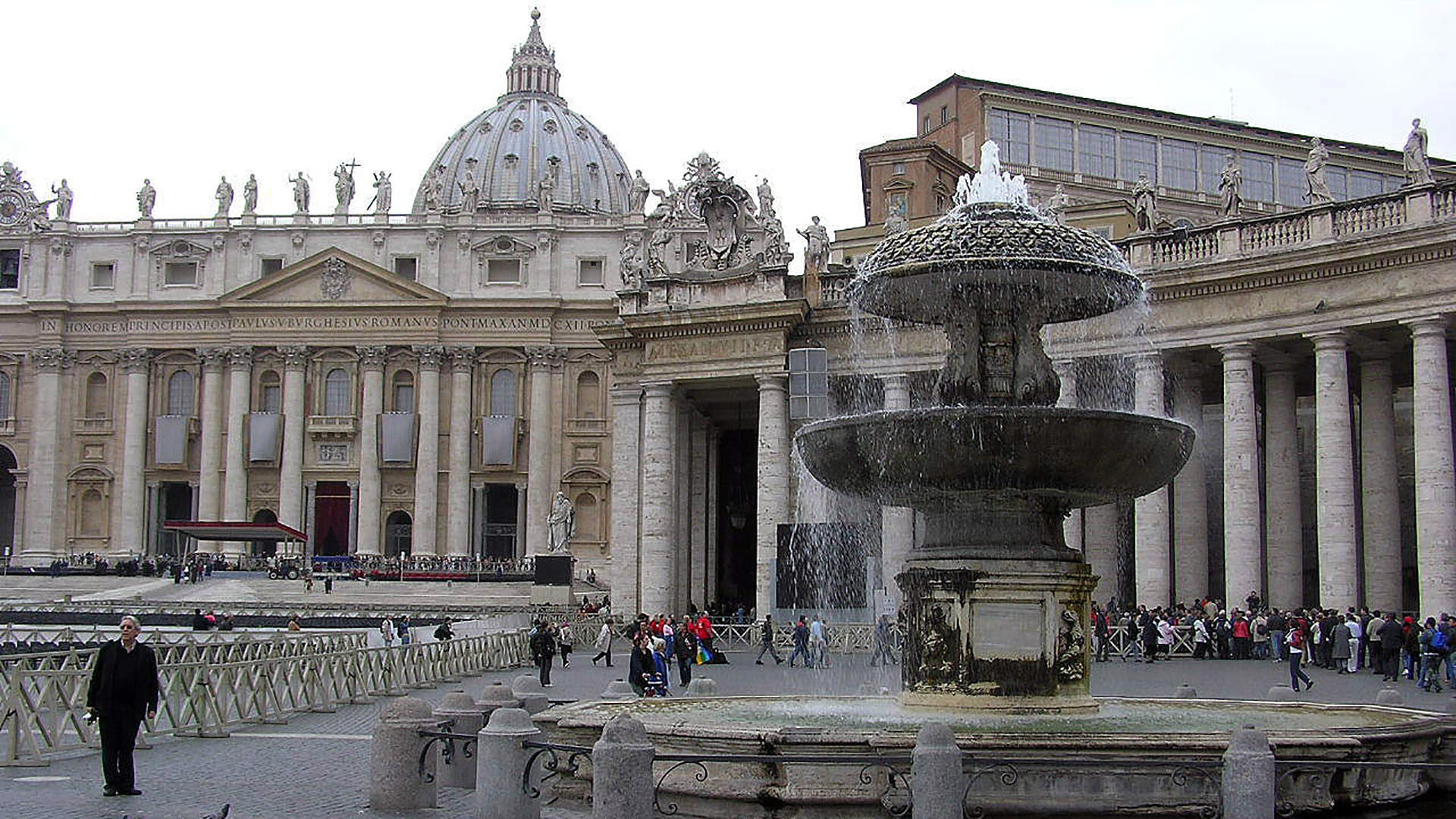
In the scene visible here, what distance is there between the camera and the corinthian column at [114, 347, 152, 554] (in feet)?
284

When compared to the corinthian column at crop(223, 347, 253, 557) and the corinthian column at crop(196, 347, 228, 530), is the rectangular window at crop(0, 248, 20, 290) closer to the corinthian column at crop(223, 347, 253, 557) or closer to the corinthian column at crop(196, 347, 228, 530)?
the corinthian column at crop(196, 347, 228, 530)

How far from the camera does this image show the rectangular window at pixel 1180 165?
64750 mm

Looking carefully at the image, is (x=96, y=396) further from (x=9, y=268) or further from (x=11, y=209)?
(x=11, y=209)

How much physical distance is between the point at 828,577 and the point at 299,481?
193 feet

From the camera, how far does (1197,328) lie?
108 ft

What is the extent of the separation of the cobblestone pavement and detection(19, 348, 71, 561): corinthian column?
220 feet

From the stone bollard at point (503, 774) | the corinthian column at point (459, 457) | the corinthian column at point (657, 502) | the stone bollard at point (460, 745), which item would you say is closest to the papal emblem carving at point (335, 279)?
the corinthian column at point (459, 457)

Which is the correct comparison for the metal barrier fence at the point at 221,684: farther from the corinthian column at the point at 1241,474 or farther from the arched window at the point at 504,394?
the arched window at the point at 504,394

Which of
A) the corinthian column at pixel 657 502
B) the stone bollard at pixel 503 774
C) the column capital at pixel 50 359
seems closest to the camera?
the stone bollard at pixel 503 774

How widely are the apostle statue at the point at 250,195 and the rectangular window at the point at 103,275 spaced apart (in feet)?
26.8

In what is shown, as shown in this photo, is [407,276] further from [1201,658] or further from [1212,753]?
[1212,753]

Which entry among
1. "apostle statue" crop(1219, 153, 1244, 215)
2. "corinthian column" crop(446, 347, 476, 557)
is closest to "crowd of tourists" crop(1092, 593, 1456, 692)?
"apostle statue" crop(1219, 153, 1244, 215)

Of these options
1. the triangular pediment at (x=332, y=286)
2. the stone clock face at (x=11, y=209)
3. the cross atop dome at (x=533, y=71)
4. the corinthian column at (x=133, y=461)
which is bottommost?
the corinthian column at (x=133, y=461)

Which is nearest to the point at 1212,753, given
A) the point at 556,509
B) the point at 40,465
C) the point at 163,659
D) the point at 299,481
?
the point at 163,659
